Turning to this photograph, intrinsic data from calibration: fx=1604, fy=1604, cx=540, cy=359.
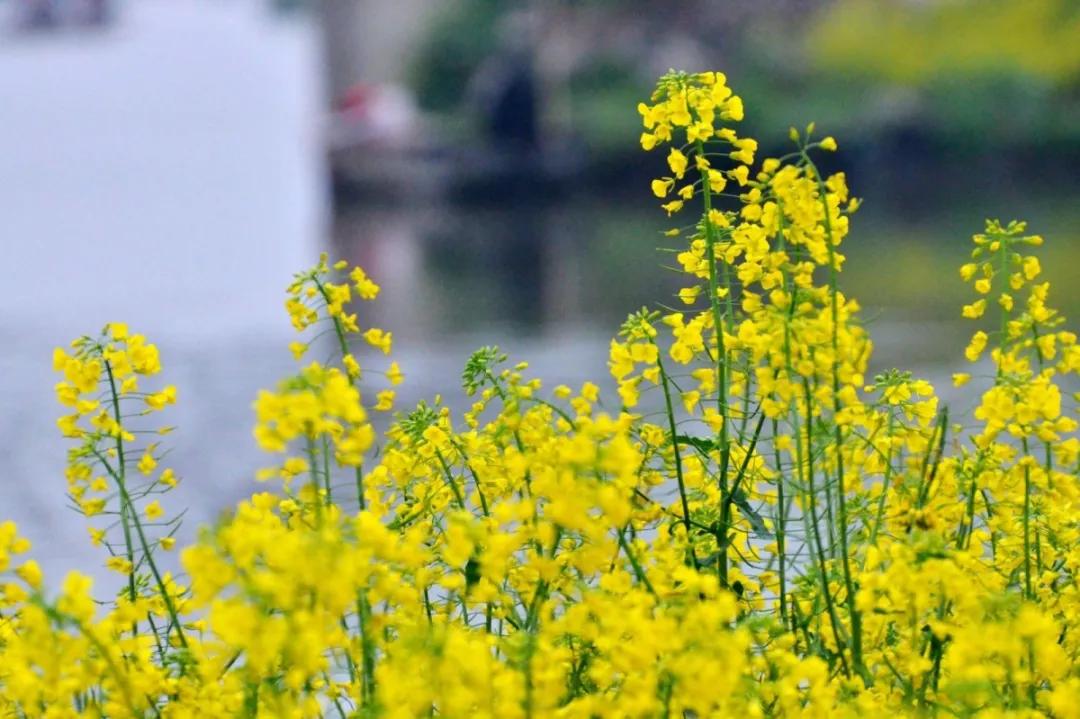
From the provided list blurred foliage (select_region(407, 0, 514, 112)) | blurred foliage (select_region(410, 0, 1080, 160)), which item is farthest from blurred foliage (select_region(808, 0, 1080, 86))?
blurred foliage (select_region(407, 0, 514, 112))

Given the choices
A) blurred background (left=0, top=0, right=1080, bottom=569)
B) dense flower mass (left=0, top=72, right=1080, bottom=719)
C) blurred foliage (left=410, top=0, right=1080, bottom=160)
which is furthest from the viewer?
blurred foliage (left=410, top=0, right=1080, bottom=160)

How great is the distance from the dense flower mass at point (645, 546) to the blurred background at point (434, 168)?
3.20 m

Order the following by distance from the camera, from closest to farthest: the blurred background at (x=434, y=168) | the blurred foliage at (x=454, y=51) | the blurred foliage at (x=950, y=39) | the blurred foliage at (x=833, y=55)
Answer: the blurred background at (x=434, y=168)
the blurred foliage at (x=833, y=55)
the blurred foliage at (x=950, y=39)
the blurred foliage at (x=454, y=51)

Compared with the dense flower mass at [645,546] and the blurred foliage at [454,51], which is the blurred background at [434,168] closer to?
the blurred foliage at [454,51]

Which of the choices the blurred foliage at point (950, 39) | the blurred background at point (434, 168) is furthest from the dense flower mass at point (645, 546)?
the blurred foliage at point (950, 39)

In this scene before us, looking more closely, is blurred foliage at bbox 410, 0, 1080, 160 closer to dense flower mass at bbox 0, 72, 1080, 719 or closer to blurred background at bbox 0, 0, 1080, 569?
blurred background at bbox 0, 0, 1080, 569

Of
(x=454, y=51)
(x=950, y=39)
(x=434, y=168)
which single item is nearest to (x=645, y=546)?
(x=434, y=168)

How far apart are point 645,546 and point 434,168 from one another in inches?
657

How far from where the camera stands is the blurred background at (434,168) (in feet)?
26.1

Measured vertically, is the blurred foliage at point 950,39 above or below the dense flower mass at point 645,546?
above

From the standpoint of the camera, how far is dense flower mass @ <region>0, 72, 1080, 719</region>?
3.38ft

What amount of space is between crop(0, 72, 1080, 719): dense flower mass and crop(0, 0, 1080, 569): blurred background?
320cm

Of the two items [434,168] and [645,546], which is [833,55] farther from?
[645,546]

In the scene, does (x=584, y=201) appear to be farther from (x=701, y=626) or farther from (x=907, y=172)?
(x=701, y=626)
